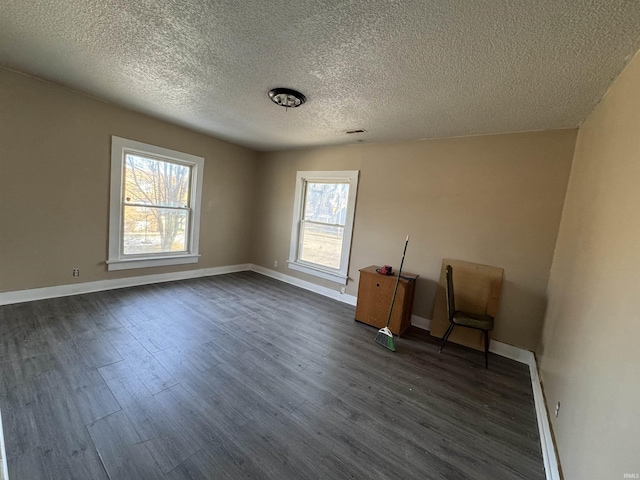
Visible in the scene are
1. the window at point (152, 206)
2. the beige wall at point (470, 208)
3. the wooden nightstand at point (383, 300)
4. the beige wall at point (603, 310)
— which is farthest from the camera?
the window at point (152, 206)

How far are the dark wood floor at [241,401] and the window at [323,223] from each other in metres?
1.43

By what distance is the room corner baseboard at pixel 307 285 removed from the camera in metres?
4.04

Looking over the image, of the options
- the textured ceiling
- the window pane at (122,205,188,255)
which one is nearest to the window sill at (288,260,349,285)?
the window pane at (122,205,188,255)

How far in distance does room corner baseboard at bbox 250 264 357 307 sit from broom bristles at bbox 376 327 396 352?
3.53 ft

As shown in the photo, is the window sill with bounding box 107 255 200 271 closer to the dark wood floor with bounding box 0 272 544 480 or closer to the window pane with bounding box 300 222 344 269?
the dark wood floor with bounding box 0 272 544 480

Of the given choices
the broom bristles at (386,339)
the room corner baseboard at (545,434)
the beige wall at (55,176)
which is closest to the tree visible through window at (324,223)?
the broom bristles at (386,339)

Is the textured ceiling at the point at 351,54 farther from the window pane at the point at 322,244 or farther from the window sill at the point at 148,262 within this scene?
the window sill at the point at 148,262

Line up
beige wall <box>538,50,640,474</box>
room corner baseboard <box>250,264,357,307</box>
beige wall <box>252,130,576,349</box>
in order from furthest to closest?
room corner baseboard <box>250,264,357,307</box> < beige wall <box>252,130,576,349</box> < beige wall <box>538,50,640,474</box>

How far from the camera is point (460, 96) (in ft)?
7.02

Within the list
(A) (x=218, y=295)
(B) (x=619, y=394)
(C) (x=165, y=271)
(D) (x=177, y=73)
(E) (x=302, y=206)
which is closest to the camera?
(B) (x=619, y=394)

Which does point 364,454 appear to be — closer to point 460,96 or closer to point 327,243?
point 460,96

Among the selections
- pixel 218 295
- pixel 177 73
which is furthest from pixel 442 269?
pixel 177 73

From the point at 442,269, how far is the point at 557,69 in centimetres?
215

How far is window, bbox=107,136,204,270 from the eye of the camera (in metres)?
3.53
